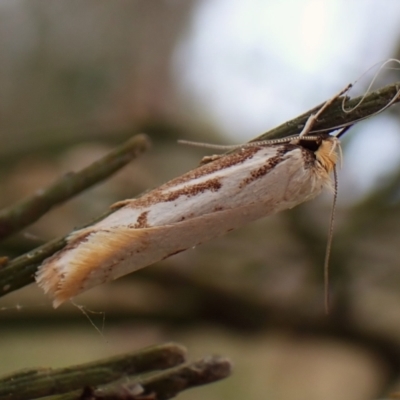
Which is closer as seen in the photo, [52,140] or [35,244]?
[35,244]

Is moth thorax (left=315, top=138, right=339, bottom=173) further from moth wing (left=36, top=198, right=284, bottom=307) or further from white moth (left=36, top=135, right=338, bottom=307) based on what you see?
moth wing (left=36, top=198, right=284, bottom=307)

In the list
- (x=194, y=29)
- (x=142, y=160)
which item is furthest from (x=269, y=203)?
(x=194, y=29)

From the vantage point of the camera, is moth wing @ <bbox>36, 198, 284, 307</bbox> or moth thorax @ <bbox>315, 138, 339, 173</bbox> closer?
moth wing @ <bbox>36, 198, 284, 307</bbox>

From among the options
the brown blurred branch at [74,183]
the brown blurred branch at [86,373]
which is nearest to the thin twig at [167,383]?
the brown blurred branch at [86,373]

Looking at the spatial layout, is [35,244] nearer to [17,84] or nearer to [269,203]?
[269,203]

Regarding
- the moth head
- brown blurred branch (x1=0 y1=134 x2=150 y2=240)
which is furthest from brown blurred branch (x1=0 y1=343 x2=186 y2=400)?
the moth head

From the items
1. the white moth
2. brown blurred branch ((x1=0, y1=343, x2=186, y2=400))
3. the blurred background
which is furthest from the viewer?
the blurred background

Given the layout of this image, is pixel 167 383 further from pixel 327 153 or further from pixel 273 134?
pixel 327 153
